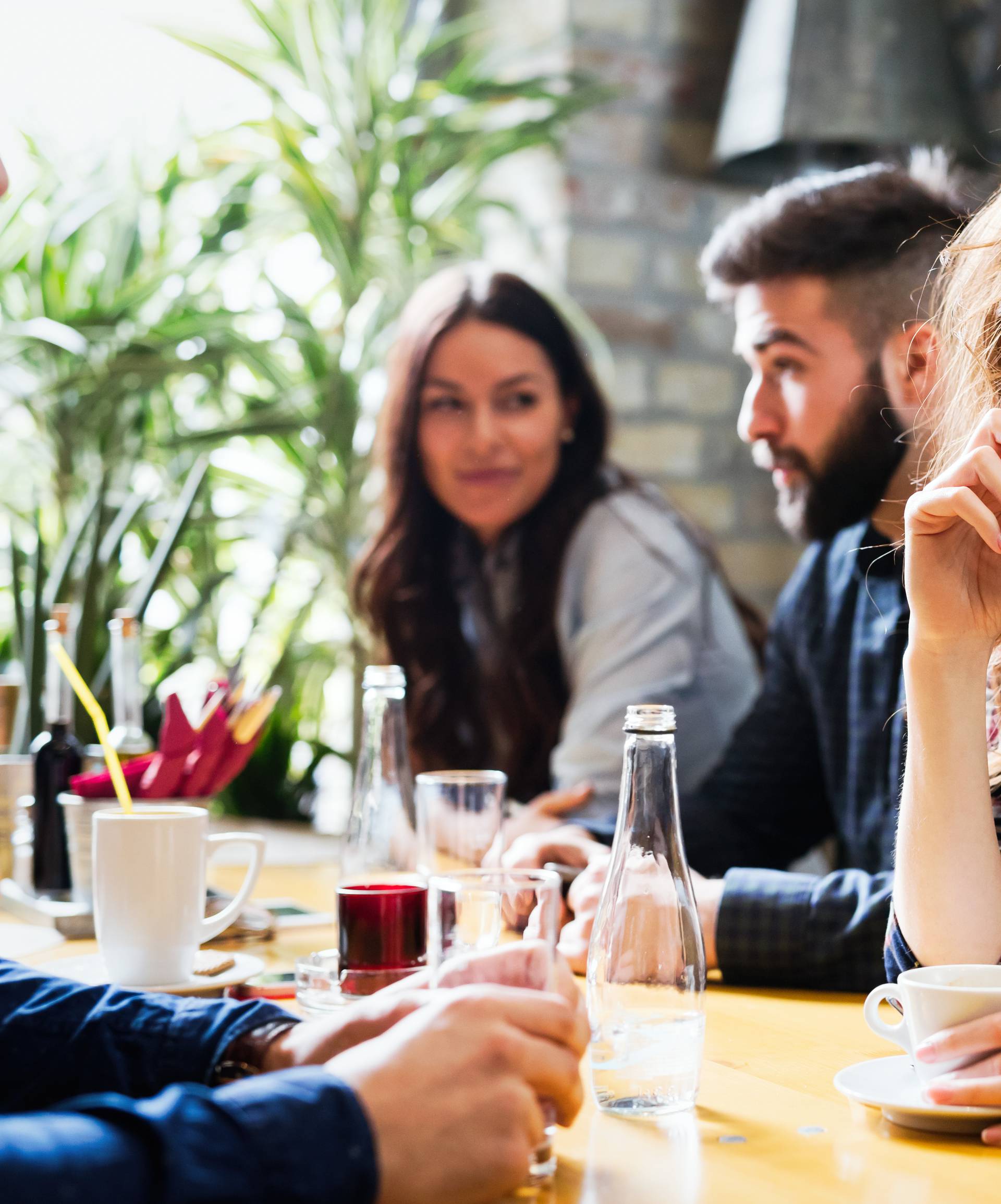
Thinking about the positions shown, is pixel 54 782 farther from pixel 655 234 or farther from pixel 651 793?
pixel 655 234

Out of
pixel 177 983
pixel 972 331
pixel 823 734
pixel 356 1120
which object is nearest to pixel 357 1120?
pixel 356 1120

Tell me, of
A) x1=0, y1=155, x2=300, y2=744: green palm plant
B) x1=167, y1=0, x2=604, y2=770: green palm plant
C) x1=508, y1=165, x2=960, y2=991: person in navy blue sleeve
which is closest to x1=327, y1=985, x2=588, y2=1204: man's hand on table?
x1=508, y1=165, x2=960, y2=991: person in navy blue sleeve

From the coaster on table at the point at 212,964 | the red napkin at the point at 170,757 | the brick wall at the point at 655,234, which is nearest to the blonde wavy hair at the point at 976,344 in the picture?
the coaster on table at the point at 212,964

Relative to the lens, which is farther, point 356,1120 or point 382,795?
point 382,795

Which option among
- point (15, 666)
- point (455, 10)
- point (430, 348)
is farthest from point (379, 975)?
point (455, 10)

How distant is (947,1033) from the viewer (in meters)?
0.76

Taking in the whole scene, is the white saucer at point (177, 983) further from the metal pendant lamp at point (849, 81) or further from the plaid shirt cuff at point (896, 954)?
the metal pendant lamp at point (849, 81)

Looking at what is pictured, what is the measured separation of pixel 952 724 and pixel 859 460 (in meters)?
0.85

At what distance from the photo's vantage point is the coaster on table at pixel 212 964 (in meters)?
1.05

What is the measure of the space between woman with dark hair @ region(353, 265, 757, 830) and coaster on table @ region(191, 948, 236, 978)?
1.03 m

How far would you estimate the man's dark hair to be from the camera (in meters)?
1.78

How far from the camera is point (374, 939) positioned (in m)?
0.94

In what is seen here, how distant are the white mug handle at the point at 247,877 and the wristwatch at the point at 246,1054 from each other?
29cm

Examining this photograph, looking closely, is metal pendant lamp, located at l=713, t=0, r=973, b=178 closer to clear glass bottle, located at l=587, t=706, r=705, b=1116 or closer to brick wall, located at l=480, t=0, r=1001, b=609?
brick wall, located at l=480, t=0, r=1001, b=609
